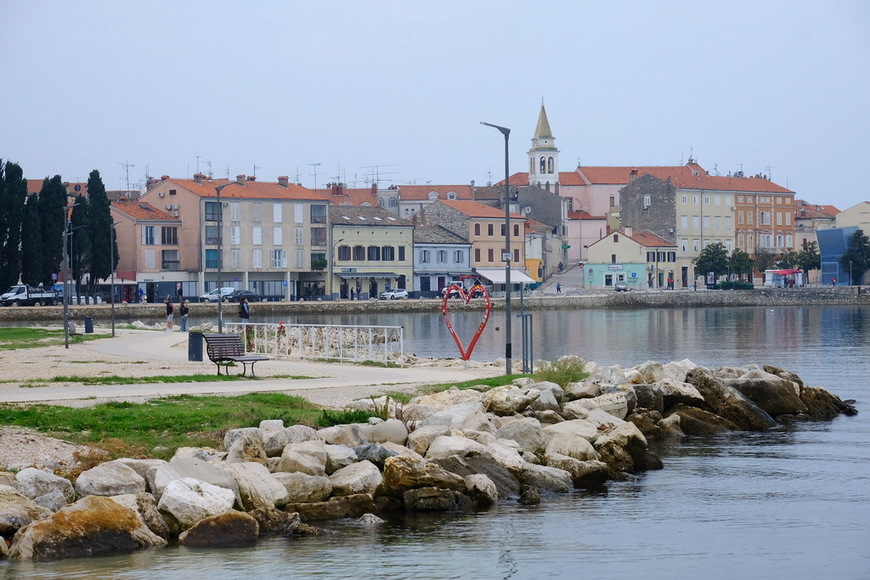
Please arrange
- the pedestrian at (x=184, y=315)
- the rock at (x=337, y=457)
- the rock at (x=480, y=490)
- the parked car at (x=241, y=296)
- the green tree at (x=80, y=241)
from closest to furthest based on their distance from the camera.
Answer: the rock at (x=337, y=457)
the rock at (x=480, y=490)
the pedestrian at (x=184, y=315)
the green tree at (x=80, y=241)
the parked car at (x=241, y=296)

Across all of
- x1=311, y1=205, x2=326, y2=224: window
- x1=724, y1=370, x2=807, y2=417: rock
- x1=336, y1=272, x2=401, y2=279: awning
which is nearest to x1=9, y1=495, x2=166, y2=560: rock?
x1=724, y1=370, x2=807, y2=417: rock

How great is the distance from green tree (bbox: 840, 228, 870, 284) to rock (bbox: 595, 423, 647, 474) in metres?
109

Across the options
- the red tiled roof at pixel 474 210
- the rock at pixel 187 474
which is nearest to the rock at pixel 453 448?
the rock at pixel 187 474

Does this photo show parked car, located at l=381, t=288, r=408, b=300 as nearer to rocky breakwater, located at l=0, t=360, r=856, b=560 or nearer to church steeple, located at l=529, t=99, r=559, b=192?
church steeple, located at l=529, t=99, r=559, b=192

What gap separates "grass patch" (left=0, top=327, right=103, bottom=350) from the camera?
124 feet

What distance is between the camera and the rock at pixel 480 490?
1662cm

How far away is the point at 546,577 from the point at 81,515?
204 inches

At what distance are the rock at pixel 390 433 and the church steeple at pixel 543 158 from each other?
136056 millimetres

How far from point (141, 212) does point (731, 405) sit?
7560cm

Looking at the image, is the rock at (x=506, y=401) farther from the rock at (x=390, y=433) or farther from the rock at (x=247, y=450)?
the rock at (x=247, y=450)

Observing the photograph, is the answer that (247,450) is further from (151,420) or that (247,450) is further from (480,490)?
(480,490)

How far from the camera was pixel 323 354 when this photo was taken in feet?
110

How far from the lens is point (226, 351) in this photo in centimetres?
2591

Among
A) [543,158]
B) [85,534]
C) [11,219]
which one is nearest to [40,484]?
[85,534]
